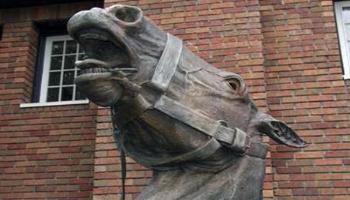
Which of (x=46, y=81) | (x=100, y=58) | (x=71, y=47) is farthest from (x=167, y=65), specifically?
(x=71, y=47)

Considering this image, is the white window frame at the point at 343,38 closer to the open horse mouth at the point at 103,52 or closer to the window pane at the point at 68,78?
the window pane at the point at 68,78

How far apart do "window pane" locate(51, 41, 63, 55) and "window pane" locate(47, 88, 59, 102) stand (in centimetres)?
60

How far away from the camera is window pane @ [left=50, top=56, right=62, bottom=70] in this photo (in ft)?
24.0

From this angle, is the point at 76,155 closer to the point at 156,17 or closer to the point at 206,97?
the point at 156,17

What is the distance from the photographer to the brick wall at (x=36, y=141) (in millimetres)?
6191

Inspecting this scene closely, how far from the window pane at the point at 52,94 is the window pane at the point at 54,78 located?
0.10 metres

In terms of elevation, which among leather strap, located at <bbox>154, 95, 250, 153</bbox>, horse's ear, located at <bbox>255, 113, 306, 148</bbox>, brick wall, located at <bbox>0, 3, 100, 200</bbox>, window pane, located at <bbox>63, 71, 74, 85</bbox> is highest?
window pane, located at <bbox>63, 71, 74, 85</bbox>

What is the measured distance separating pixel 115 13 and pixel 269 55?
404 cm

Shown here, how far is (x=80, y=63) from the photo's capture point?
2.14 meters

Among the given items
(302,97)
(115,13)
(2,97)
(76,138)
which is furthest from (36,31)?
(115,13)

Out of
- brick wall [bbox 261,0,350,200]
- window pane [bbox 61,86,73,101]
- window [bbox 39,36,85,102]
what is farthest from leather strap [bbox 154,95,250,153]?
window pane [bbox 61,86,73,101]

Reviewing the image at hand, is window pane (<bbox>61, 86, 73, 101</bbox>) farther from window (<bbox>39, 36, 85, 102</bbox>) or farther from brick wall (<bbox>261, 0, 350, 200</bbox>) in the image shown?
brick wall (<bbox>261, 0, 350, 200</bbox>)

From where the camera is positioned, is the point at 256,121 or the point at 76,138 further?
the point at 76,138

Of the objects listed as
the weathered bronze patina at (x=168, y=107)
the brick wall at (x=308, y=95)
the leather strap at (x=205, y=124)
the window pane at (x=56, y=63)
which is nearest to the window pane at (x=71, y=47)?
the window pane at (x=56, y=63)
